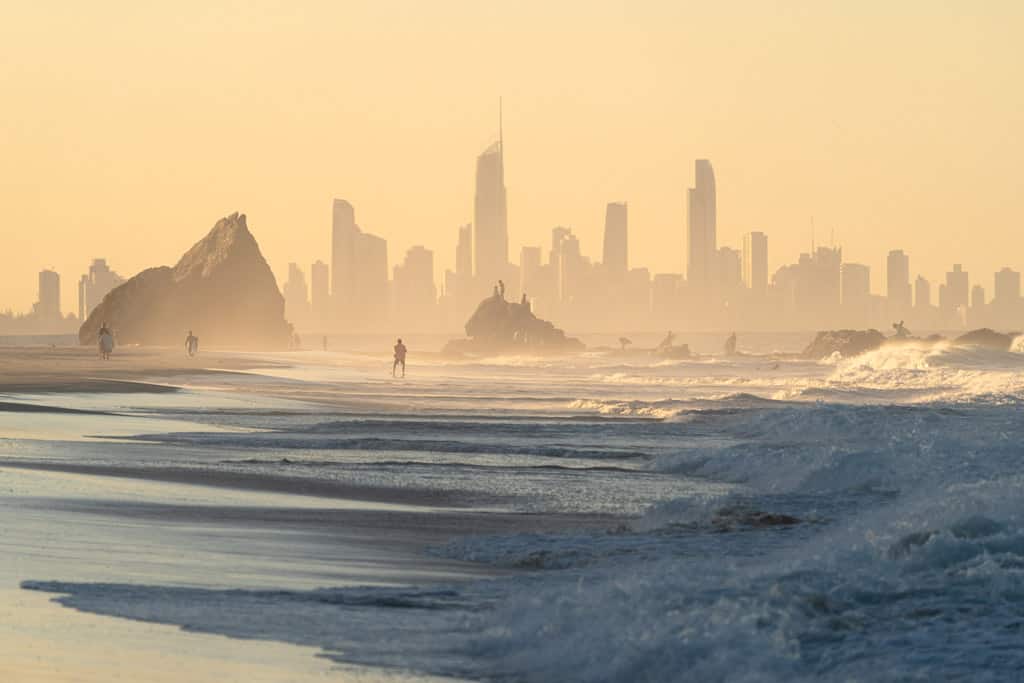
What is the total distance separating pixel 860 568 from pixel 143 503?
7367 millimetres

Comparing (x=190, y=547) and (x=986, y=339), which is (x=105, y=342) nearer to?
(x=986, y=339)

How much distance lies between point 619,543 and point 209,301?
13924cm

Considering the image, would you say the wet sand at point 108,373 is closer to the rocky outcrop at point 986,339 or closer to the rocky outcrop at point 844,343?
the rocky outcrop at point 986,339

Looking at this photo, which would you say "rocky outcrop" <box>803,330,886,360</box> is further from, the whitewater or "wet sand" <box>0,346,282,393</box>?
the whitewater

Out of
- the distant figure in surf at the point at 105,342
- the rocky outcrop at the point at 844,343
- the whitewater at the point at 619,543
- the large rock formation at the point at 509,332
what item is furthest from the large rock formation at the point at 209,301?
the whitewater at the point at 619,543

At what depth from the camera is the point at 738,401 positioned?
39750 mm

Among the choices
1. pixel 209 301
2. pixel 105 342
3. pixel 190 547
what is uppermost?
pixel 209 301

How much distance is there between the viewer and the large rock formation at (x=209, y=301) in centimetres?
14400

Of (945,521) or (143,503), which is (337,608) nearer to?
(945,521)

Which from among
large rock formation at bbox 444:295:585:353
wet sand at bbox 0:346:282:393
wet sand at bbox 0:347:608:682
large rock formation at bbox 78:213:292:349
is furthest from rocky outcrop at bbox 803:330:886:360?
wet sand at bbox 0:347:608:682

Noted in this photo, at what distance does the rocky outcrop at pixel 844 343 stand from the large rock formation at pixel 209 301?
193 ft

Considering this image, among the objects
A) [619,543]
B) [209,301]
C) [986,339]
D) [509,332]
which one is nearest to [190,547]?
[619,543]

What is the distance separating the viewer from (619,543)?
1212 centimetres

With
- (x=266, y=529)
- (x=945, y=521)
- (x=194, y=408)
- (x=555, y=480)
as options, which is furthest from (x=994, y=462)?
(x=194, y=408)
